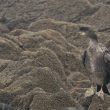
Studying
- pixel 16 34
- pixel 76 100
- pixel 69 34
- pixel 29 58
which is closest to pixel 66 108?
pixel 76 100

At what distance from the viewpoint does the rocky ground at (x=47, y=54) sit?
13844 millimetres

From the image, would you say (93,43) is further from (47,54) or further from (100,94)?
(47,54)

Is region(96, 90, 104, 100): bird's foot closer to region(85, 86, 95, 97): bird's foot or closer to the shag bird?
region(85, 86, 95, 97): bird's foot

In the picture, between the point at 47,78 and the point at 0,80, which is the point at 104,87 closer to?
the point at 47,78

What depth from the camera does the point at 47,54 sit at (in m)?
18.5

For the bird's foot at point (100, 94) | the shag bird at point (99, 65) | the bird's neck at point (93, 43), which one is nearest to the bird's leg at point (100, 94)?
the bird's foot at point (100, 94)

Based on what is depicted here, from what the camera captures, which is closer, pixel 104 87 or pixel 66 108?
pixel 66 108

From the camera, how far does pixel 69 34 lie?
27672mm

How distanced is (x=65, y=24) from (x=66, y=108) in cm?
1581

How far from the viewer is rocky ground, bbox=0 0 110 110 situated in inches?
545

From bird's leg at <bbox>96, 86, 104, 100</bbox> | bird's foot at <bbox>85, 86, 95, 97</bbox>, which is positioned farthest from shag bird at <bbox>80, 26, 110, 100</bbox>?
bird's leg at <bbox>96, 86, 104, 100</bbox>

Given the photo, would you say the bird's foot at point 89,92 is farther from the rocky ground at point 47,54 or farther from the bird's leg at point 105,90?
the bird's leg at point 105,90

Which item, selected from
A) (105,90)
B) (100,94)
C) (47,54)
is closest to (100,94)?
(100,94)

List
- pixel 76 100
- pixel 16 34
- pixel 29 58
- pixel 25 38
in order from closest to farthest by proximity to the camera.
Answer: pixel 76 100, pixel 29 58, pixel 25 38, pixel 16 34
